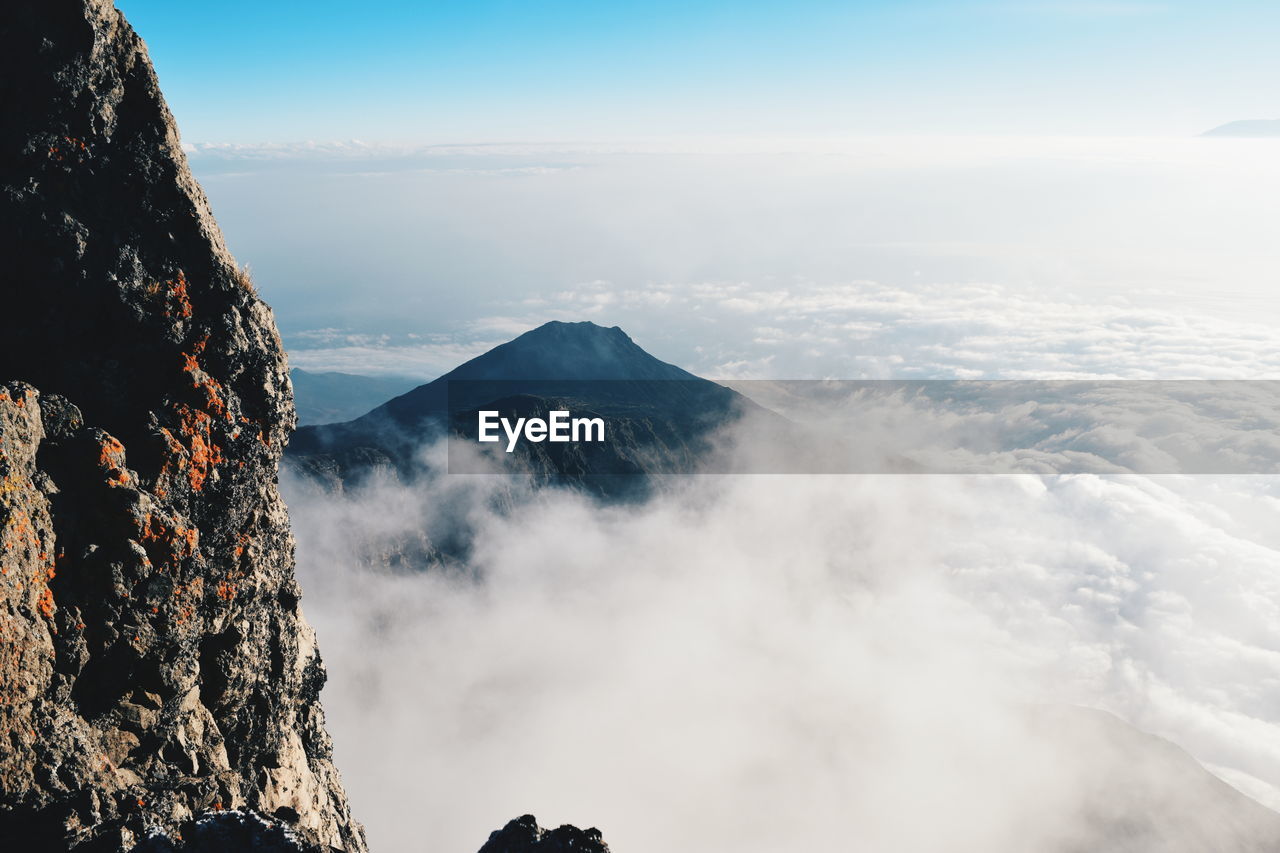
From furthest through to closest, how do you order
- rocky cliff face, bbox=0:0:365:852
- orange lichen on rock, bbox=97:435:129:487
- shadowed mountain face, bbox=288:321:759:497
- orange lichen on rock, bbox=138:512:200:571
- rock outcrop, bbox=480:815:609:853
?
1. shadowed mountain face, bbox=288:321:759:497
2. orange lichen on rock, bbox=138:512:200:571
3. rock outcrop, bbox=480:815:609:853
4. orange lichen on rock, bbox=97:435:129:487
5. rocky cliff face, bbox=0:0:365:852

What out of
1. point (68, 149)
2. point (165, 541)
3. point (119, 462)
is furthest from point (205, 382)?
point (68, 149)

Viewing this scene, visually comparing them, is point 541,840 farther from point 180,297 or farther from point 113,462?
point 180,297

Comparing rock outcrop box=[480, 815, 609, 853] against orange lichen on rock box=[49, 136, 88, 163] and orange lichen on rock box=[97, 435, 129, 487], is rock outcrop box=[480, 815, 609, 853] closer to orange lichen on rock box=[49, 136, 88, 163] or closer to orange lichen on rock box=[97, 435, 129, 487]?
orange lichen on rock box=[97, 435, 129, 487]

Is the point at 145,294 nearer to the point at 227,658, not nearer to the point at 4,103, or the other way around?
the point at 4,103

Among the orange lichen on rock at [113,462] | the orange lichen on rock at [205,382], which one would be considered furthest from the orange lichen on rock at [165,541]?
the orange lichen on rock at [205,382]

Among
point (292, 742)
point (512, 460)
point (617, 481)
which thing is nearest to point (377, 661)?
point (512, 460)

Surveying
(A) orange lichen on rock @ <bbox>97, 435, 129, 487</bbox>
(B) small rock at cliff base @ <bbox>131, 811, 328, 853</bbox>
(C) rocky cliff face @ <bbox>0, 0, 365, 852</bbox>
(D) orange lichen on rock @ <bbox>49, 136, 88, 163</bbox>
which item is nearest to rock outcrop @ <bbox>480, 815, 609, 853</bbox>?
(B) small rock at cliff base @ <bbox>131, 811, 328, 853</bbox>

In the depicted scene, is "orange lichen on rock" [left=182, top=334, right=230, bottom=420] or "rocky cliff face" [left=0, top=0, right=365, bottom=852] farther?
"orange lichen on rock" [left=182, top=334, right=230, bottom=420]

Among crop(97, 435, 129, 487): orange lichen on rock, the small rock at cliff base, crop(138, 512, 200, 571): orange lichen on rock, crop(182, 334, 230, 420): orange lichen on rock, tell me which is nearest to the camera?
the small rock at cliff base
